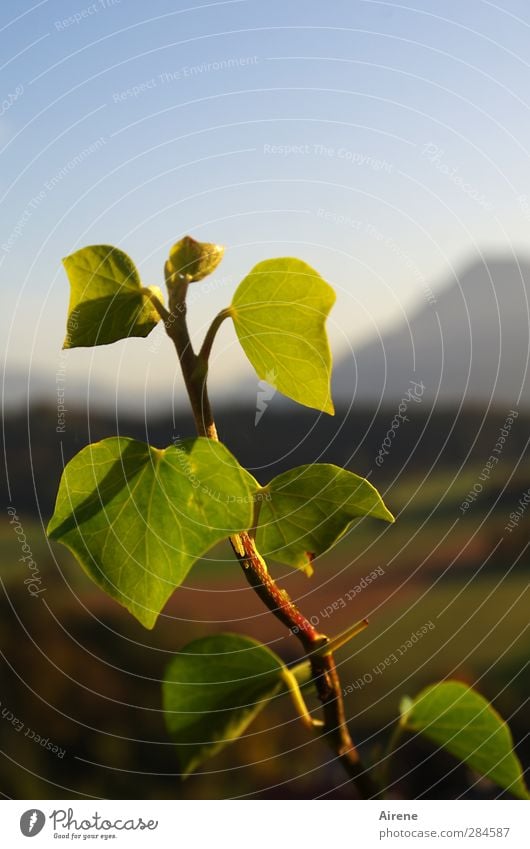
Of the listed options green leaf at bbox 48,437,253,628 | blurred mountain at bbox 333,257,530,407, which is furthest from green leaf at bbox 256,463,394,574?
blurred mountain at bbox 333,257,530,407

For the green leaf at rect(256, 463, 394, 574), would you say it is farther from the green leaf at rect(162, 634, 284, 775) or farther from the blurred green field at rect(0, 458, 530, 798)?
the blurred green field at rect(0, 458, 530, 798)

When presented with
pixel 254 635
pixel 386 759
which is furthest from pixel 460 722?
pixel 254 635

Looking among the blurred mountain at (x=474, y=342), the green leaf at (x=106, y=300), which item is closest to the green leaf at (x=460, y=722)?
the green leaf at (x=106, y=300)

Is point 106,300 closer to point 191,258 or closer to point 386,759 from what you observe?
point 191,258

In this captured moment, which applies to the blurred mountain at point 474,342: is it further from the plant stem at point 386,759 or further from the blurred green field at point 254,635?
the plant stem at point 386,759

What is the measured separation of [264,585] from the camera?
0.67ft

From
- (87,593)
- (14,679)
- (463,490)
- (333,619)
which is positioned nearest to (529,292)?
(463,490)

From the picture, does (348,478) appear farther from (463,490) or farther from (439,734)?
(463,490)

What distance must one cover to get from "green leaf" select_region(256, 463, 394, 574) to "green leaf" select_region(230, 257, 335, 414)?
0.03m

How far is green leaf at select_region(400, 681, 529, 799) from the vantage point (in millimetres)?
259

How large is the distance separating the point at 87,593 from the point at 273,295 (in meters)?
0.69

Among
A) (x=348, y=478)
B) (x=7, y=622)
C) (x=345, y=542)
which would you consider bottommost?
(x=7, y=622)

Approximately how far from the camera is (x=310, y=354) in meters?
0.25

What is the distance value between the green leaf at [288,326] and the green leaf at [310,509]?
0.03 metres
